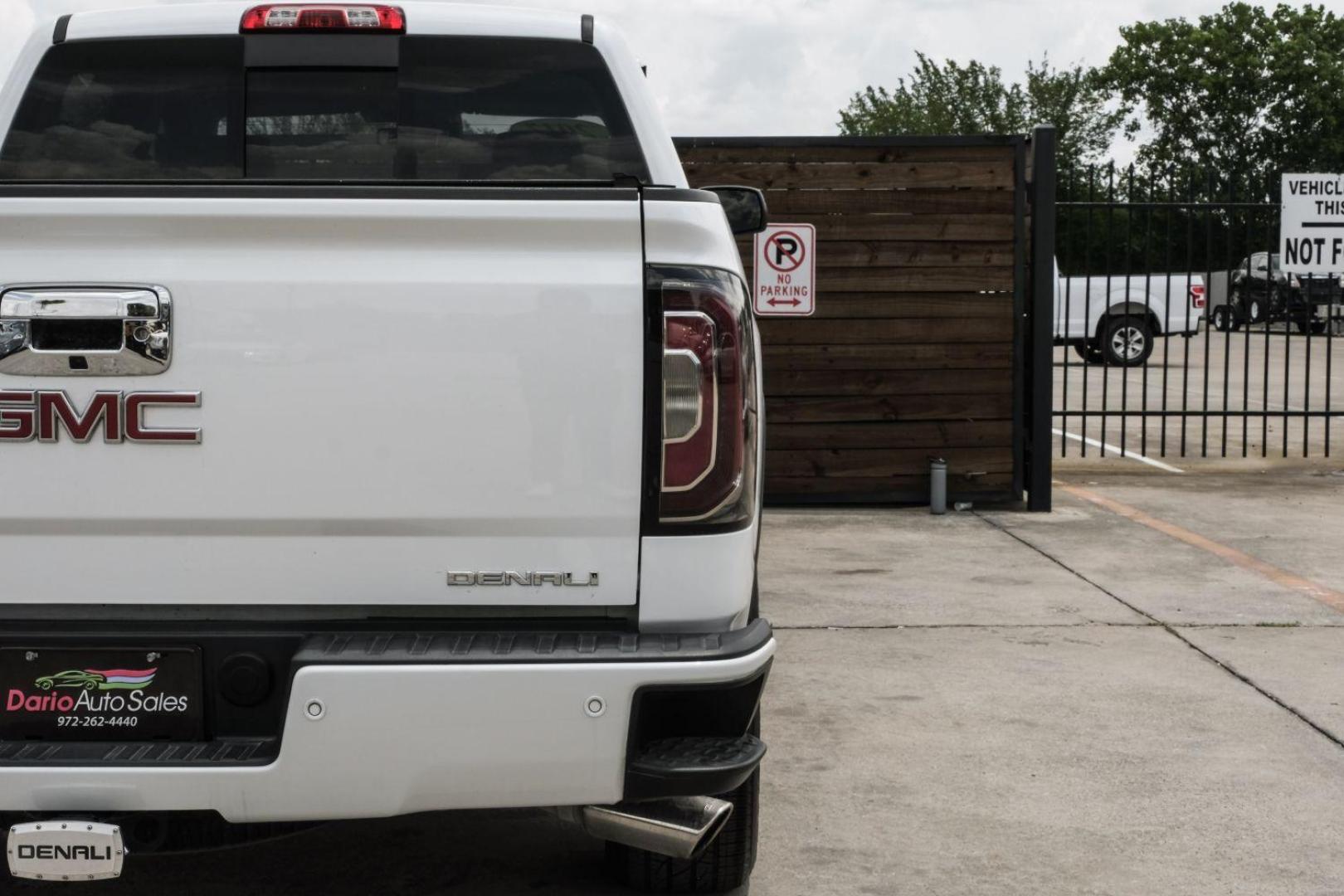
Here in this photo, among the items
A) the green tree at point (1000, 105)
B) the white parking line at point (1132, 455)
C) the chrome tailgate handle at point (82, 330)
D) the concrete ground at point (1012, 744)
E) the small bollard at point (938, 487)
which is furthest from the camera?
the green tree at point (1000, 105)

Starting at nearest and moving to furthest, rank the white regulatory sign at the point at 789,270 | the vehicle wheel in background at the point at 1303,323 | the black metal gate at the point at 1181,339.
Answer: the white regulatory sign at the point at 789,270
the black metal gate at the point at 1181,339
the vehicle wheel in background at the point at 1303,323

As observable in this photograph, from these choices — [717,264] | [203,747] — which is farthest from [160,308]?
[717,264]

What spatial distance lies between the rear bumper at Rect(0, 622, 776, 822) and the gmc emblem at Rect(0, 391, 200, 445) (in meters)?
0.50

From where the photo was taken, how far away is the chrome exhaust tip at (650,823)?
3.23 meters

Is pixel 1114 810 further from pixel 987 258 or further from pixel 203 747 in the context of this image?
pixel 987 258

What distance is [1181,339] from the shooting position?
32.2 m

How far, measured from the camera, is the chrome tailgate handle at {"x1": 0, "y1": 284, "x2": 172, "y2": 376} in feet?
9.64

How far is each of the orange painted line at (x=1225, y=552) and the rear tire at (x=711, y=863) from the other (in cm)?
458

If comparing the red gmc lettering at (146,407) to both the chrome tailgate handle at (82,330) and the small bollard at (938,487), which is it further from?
the small bollard at (938,487)

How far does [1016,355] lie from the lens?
10.2 metres

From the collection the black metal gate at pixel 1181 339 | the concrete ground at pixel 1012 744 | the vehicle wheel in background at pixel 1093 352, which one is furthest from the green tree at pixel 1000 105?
the concrete ground at pixel 1012 744

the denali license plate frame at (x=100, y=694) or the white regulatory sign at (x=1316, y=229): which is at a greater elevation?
the white regulatory sign at (x=1316, y=229)

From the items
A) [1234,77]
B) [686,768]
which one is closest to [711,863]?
[686,768]

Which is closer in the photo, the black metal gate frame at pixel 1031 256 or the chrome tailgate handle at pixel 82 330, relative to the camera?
the chrome tailgate handle at pixel 82 330
